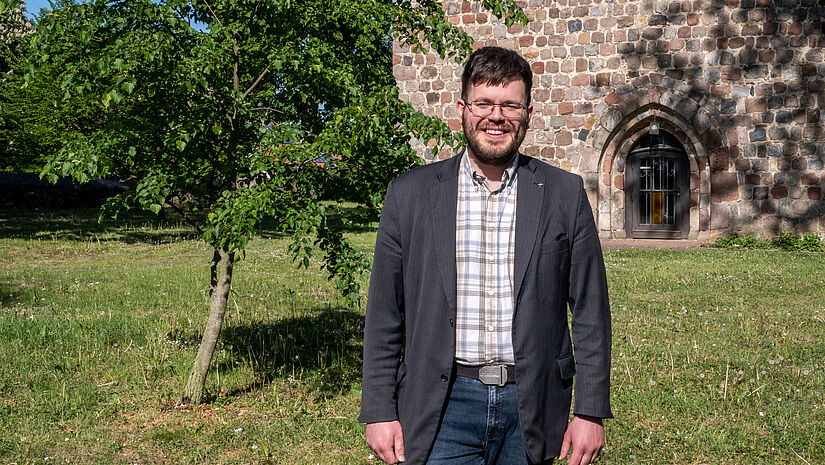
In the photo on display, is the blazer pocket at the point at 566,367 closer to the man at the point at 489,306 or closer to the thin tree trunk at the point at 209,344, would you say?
the man at the point at 489,306

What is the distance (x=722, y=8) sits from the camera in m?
14.9

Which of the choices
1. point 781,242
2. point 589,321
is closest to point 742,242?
point 781,242

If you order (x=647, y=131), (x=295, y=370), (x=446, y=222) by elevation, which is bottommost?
(x=295, y=370)

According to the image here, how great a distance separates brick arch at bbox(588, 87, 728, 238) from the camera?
49.7 feet

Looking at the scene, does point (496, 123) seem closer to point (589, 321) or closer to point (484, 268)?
point (484, 268)

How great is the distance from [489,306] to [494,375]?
0.24 meters

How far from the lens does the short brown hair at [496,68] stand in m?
2.58

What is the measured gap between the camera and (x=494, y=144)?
2615mm

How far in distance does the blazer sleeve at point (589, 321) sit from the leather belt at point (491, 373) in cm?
25

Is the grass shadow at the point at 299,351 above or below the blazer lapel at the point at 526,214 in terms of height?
below

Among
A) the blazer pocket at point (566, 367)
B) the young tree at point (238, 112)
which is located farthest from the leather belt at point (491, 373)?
the young tree at point (238, 112)

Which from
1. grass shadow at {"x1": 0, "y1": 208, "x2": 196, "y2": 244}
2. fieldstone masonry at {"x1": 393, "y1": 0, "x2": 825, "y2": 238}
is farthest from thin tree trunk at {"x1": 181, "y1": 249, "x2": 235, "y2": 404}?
fieldstone masonry at {"x1": 393, "y1": 0, "x2": 825, "y2": 238}

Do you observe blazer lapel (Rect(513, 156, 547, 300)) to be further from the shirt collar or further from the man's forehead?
the man's forehead

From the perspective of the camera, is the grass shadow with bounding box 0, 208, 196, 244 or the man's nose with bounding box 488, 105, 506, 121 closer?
the man's nose with bounding box 488, 105, 506, 121
